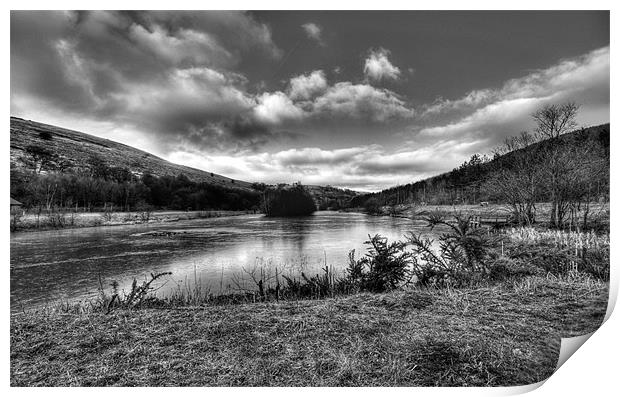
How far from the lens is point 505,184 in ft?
23.1

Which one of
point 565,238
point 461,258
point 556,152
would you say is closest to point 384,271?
point 461,258

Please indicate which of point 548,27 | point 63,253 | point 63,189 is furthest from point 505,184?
point 63,253

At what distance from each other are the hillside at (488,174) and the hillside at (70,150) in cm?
633

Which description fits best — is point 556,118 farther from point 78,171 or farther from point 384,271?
point 78,171

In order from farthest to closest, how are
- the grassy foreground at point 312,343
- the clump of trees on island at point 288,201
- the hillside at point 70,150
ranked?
the clump of trees on island at point 288,201, the hillside at point 70,150, the grassy foreground at point 312,343

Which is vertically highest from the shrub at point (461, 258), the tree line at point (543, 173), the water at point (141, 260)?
the tree line at point (543, 173)

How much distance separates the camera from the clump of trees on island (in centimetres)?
781

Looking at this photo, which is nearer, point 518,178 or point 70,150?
point 70,150

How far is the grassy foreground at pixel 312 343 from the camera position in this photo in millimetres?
1807

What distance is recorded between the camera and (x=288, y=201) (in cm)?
865

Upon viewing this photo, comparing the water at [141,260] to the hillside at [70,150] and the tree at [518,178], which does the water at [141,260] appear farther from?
the tree at [518,178]

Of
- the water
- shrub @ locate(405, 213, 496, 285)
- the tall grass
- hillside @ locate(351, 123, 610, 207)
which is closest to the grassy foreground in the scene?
shrub @ locate(405, 213, 496, 285)

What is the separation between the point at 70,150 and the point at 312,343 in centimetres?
511

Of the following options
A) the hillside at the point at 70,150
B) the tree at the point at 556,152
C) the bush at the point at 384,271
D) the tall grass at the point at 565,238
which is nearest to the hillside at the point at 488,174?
the tree at the point at 556,152
